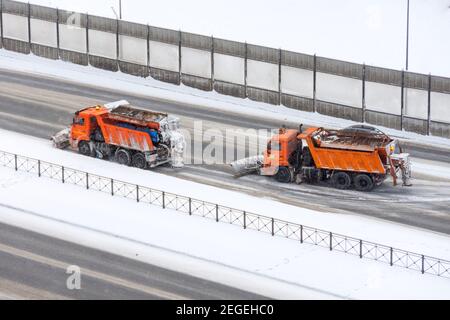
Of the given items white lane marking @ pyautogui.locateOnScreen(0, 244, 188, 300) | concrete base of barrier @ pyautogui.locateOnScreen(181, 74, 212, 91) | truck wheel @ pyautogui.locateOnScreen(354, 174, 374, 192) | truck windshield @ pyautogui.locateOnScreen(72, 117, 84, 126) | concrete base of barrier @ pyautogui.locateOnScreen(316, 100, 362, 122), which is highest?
truck windshield @ pyautogui.locateOnScreen(72, 117, 84, 126)

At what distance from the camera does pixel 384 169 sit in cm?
6581

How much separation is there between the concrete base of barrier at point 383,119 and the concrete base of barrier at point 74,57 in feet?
71.8

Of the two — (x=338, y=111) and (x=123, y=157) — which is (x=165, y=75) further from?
(x=123, y=157)

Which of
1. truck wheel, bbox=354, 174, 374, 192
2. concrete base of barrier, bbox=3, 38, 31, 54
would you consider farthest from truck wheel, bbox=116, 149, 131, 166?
concrete base of barrier, bbox=3, 38, 31, 54

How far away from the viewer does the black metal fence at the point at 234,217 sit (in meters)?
56.7

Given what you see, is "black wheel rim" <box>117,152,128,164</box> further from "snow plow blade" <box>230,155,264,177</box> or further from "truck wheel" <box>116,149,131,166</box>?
"snow plow blade" <box>230,155,264,177</box>

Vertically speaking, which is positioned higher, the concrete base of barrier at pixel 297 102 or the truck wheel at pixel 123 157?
the concrete base of barrier at pixel 297 102

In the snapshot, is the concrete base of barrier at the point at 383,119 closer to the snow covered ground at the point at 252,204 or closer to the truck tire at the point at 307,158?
the truck tire at the point at 307,158

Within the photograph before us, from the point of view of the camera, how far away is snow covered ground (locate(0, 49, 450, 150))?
78.9 metres

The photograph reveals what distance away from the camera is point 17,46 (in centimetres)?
9200

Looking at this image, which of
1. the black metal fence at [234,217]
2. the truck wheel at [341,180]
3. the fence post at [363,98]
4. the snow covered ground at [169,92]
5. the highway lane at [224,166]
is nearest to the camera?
the black metal fence at [234,217]

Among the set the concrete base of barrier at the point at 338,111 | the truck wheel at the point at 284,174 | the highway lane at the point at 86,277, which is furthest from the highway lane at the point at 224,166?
the highway lane at the point at 86,277

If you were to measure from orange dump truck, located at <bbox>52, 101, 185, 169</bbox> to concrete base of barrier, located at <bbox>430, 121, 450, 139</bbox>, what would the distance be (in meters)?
16.3
